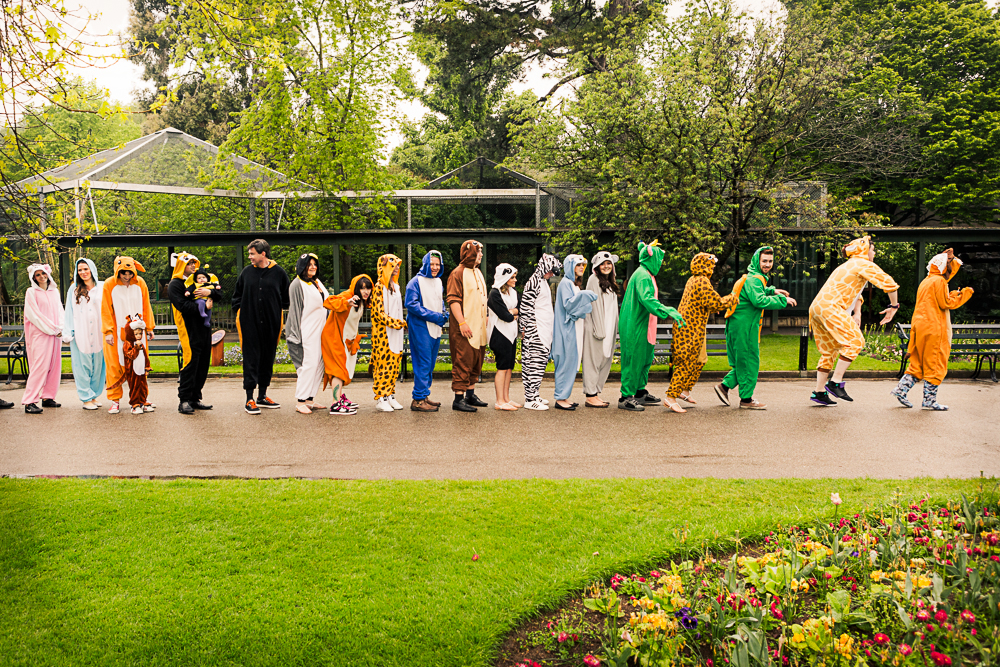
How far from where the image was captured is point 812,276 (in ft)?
63.1

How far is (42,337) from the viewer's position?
917cm

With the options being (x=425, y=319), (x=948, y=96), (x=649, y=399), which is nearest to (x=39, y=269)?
(x=425, y=319)

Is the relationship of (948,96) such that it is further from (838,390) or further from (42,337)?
(42,337)

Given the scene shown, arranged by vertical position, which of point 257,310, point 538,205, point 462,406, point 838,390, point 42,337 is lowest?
point 462,406

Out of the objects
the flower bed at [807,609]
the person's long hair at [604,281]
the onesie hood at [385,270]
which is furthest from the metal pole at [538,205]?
the flower bed at [807,609]

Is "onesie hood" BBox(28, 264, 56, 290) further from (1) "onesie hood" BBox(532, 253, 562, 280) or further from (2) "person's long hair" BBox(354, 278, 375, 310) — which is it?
(1) "onesie hood" BBox(532, 253, 562, 280)

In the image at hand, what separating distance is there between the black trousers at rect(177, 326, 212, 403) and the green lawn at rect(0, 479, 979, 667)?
3407 millimetres

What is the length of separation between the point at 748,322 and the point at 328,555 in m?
6.69

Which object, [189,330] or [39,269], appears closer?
[189,330]

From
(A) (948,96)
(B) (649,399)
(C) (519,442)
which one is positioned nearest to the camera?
(C) (519,442)

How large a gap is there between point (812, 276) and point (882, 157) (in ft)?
14.3

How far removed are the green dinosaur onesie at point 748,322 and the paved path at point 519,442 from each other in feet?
1.96

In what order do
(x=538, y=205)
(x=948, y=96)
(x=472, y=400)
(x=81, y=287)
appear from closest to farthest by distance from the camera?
(x=81, y=287), (x=472, y=400), (x=538, y=205), (x=948, y=96)

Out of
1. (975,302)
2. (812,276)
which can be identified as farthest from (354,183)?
(975,302)
